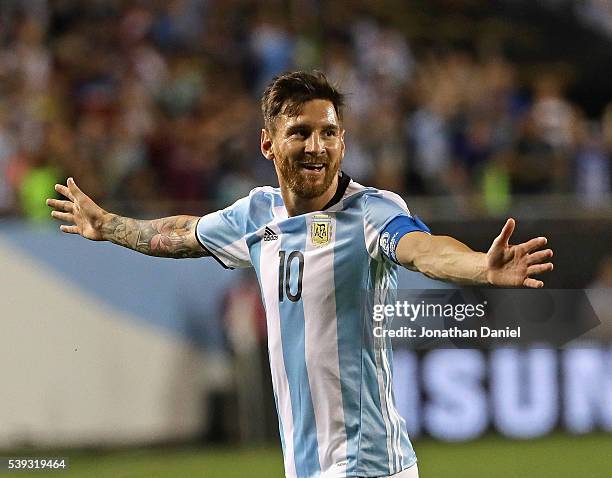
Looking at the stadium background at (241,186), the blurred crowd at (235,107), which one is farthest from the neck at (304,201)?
the blurred crowd at (235,107)

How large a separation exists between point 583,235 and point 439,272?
543 centimetres

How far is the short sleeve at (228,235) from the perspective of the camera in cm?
554

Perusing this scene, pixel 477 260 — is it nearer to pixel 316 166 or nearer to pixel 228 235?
pixel 316 166

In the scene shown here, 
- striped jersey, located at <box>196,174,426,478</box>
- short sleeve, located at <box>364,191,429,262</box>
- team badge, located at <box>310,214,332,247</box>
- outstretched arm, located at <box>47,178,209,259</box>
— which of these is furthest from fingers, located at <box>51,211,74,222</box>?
short sleeve, located at <box>364,191,429,262</box>

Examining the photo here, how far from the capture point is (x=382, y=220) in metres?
4.84

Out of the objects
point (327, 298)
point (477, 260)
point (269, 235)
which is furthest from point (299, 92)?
point (477, 260)

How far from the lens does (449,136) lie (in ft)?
47.6

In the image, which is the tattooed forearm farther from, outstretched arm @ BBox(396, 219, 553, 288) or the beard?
outstretched arm @ BBox(396, 219, 553, 288)

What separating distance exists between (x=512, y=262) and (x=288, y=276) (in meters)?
1.08

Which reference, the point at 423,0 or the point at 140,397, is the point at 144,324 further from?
the point at 423,0

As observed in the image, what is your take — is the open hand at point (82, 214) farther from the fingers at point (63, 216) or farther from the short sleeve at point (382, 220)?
the short sleeve at point (382, 220)

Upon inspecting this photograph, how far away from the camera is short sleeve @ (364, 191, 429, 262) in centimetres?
476

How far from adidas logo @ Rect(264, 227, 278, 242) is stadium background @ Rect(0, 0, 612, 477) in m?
0.99

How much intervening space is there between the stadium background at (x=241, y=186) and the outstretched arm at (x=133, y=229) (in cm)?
101
